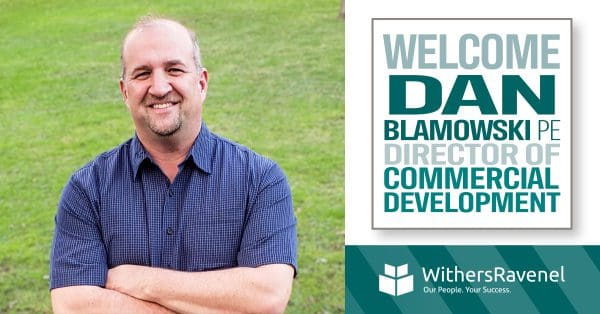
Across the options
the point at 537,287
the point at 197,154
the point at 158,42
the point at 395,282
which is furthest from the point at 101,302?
the point at 537,287

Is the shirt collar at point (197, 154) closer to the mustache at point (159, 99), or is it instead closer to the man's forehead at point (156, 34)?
the mustache at point (159, 99)

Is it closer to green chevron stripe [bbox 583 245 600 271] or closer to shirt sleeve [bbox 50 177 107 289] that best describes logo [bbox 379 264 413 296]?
green chevron stripe [bbox 583 245 600 271]

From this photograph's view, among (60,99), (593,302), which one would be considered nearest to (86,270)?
(593,302)

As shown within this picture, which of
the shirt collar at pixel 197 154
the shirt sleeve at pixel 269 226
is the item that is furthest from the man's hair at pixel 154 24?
the shirt sleeve at pixel 269 226

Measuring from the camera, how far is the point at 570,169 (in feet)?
18.6

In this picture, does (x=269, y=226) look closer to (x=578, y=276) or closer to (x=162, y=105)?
(x=162, y=105)

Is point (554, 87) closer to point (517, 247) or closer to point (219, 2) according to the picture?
point (517, 247)

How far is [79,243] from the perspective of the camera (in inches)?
164

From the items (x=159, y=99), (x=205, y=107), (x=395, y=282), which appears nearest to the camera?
(x=159, y=99)

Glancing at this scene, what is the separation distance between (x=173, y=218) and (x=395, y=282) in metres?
2.06

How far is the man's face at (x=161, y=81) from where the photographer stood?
4.11m

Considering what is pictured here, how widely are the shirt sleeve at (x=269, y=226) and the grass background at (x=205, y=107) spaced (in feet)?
17.1

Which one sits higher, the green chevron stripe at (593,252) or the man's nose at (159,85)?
the man's nose at (159,85)

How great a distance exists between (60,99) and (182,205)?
13061mm
